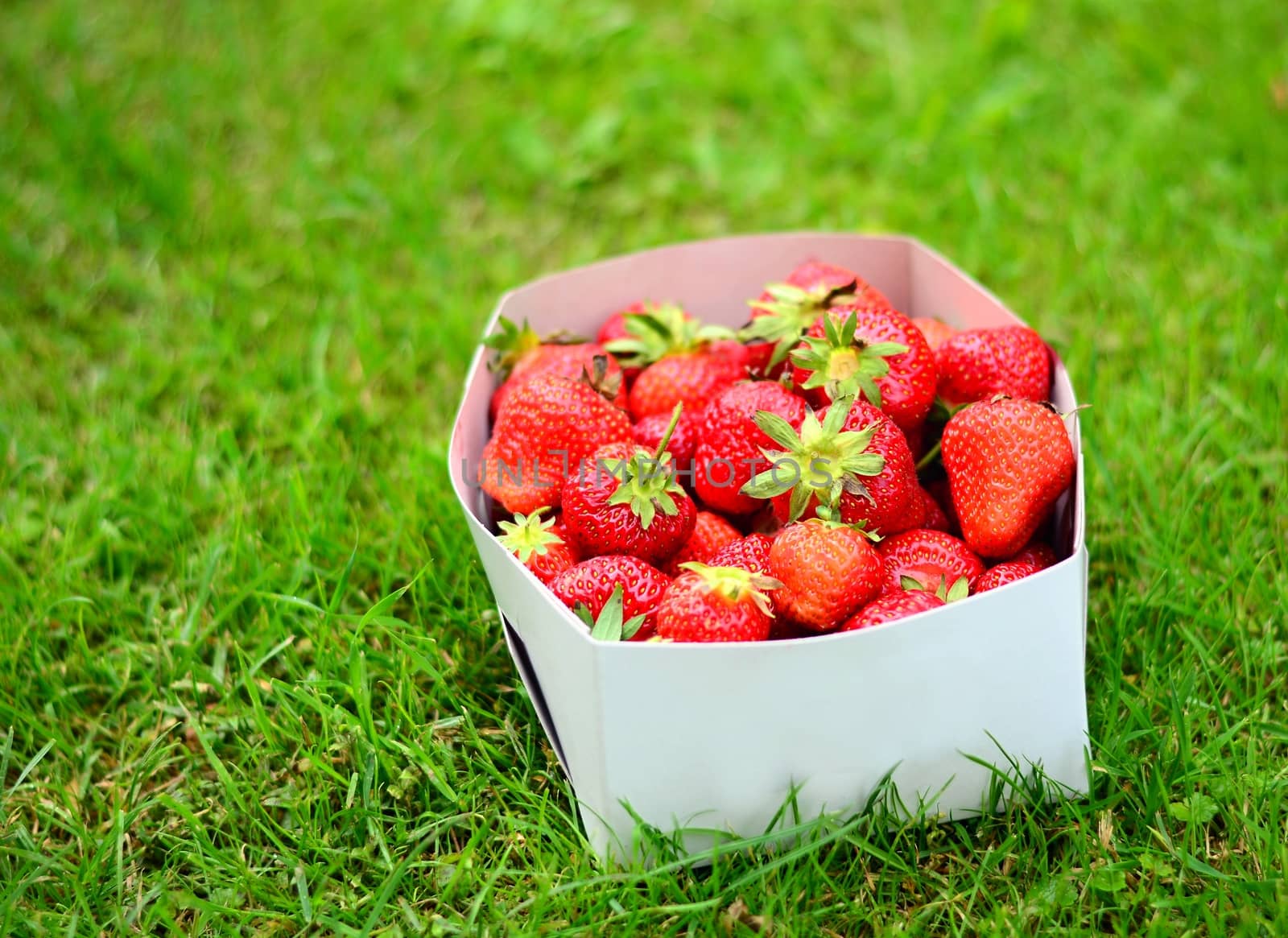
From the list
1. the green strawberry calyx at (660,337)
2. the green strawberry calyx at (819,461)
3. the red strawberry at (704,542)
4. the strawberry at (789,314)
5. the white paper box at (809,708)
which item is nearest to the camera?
the white paper box at (809,708)

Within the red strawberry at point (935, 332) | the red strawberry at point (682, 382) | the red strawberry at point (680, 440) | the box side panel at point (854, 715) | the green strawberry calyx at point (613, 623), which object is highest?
the red strawberry at point (935, 332)

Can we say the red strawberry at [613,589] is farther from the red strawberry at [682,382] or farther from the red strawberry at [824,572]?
the red strawberry at [682,382]

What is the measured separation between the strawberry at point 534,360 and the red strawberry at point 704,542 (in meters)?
0.26

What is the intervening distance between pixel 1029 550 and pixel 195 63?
268 centimetres

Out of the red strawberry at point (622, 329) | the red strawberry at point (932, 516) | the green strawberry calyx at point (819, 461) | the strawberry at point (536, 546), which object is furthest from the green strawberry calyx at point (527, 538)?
the red strawberry at point (932, 516)

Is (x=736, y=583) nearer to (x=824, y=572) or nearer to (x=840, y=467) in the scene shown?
(x=824, y=572)

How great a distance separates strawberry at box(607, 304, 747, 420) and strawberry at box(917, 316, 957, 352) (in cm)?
27

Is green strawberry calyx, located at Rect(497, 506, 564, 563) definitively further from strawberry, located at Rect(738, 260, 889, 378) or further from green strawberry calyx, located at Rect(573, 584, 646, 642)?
strawberry, located at Rect(738, 260, 889, 378)

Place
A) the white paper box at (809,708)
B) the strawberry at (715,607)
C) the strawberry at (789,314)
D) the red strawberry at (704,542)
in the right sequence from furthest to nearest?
the strawberry at (789,314)
the red strawberry at (704,542)
the strawberry at (715,607)
the white paper box at (809,708)

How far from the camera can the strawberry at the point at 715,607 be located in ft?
4.37

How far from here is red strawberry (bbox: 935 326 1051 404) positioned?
163 centimetres

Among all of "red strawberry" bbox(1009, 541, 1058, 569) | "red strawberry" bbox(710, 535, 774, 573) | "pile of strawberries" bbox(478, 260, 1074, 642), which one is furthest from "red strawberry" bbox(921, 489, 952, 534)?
"red strawberry" bbox(710, 535, 774, 573)

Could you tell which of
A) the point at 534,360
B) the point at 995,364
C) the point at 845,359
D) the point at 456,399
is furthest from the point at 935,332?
the point at 456,399

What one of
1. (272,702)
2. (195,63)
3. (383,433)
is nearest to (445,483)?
(383,433)
